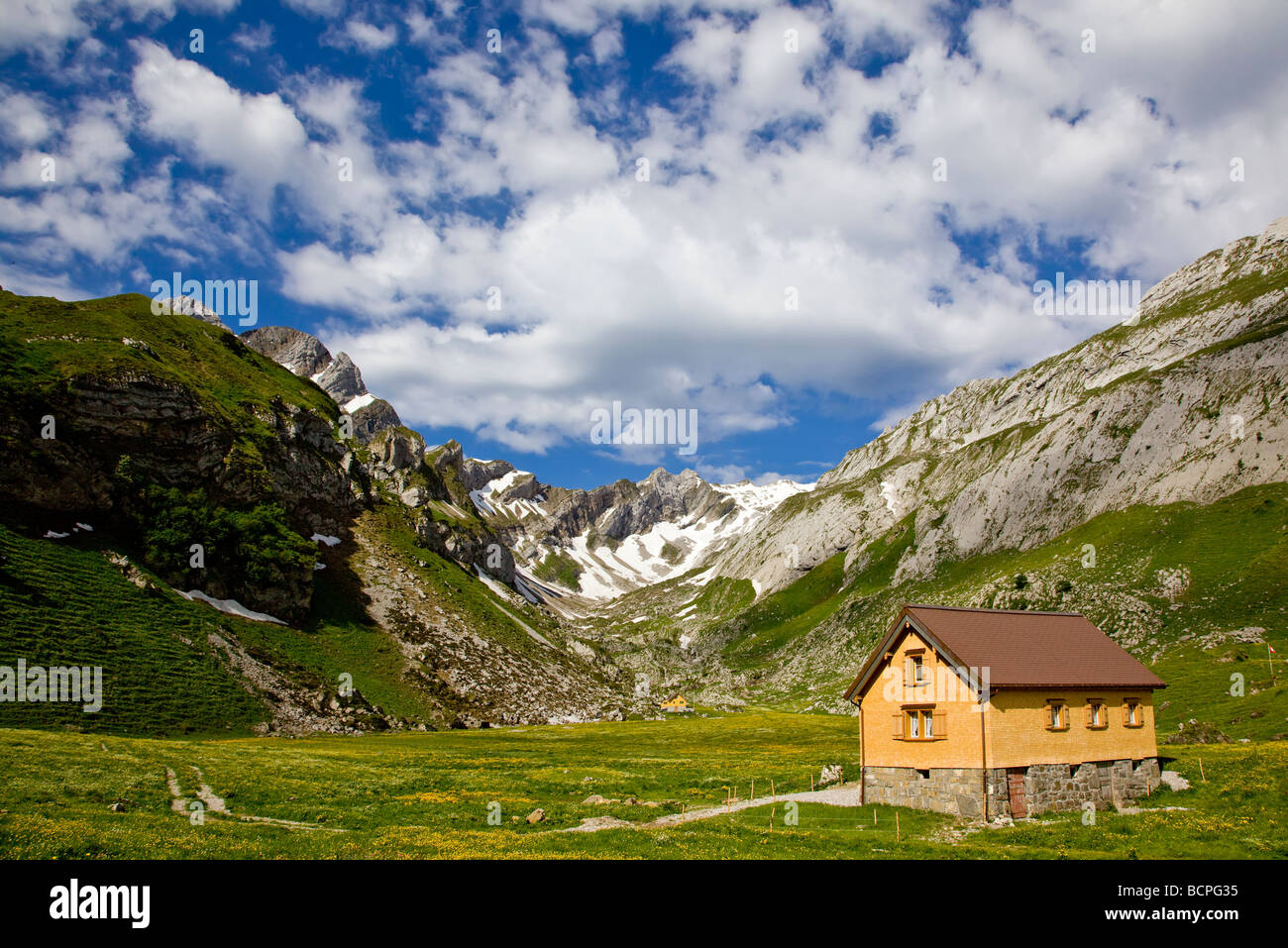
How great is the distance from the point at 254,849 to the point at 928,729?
3247 cm

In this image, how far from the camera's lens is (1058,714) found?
3684cm

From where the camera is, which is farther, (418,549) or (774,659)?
(774,659)

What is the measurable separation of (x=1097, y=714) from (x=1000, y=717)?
29.5 ft

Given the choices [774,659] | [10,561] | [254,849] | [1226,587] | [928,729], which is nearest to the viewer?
[254,849]

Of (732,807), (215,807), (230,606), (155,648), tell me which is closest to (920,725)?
(732,807)

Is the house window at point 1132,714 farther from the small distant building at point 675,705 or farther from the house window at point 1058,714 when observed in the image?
the small distant building at point 675,705

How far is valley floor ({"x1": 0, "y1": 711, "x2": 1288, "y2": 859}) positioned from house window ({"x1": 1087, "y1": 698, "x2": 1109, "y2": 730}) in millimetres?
4389

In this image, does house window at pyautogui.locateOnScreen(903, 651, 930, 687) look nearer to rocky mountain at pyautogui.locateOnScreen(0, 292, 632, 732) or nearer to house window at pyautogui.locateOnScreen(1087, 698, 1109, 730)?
house window at pyautogui.locateOnScreen(1087, 698, 1109, 730)

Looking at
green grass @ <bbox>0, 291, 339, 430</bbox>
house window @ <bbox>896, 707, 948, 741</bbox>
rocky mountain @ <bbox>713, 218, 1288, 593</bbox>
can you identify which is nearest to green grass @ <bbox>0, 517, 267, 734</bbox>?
green grass @ <bbox>0, 291, 339, 430</bbox>

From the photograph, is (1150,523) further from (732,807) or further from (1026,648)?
(732,807)

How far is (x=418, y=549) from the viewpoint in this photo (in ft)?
447
